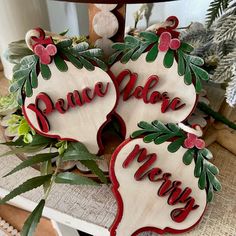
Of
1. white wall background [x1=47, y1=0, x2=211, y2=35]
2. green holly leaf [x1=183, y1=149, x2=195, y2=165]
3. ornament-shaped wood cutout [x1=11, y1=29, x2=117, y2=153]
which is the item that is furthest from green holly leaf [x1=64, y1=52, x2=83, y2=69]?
white wall background [x1=47, y1=0, x2=211, y2=35]

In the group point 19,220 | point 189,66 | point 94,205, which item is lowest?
point 19,220

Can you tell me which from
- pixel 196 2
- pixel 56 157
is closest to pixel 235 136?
pixel 56 157

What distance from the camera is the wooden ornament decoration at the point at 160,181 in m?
0.46

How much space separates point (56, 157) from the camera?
0.56 metres

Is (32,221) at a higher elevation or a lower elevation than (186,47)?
lower

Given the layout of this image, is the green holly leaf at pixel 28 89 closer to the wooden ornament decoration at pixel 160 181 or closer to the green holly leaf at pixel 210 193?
the wooden ornament decoration at pixel 160 181

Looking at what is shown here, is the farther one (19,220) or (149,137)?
(19,220)

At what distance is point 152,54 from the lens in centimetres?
49

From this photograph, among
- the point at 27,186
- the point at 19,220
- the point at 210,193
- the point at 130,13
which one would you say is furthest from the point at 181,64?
the point at 19,220

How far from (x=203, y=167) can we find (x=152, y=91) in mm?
151

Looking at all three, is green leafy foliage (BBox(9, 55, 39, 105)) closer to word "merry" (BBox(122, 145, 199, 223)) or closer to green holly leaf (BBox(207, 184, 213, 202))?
word "merry" (BBox(122, 145, 199, 223))

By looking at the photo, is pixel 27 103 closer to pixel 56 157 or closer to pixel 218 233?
pixel 56 157

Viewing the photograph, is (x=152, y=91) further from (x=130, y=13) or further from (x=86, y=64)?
(x=130, y=13)

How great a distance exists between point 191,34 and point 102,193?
369 millimetres
